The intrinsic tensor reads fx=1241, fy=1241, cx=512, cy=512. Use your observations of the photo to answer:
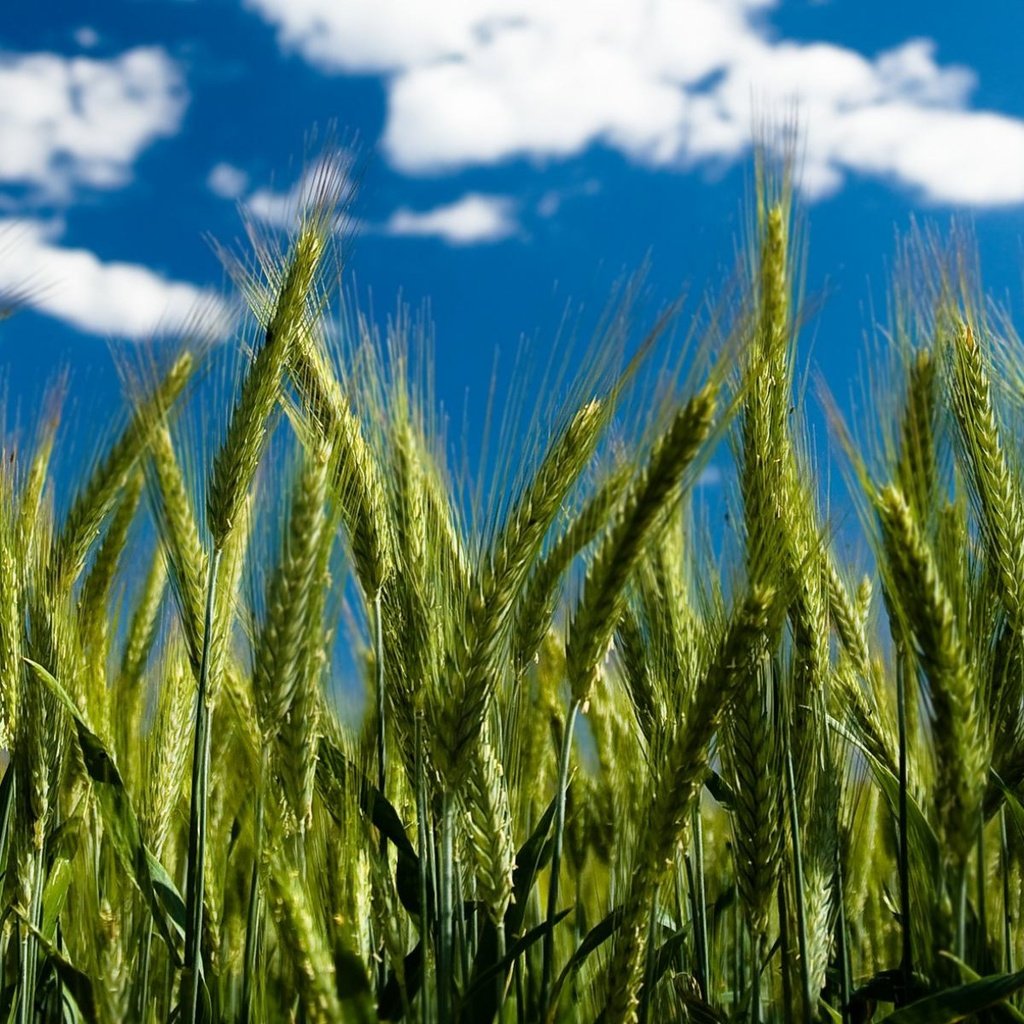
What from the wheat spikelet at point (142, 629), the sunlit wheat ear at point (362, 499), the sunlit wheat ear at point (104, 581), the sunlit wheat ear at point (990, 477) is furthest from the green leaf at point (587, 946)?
the wheat spikelet at point (142, 629)

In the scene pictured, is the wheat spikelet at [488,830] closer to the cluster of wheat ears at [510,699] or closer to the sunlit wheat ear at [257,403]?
the cluster of wheat ears at [510,699]

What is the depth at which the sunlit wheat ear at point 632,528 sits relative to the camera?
1.97m

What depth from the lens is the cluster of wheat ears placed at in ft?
6.54

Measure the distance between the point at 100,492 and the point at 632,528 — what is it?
1.64 metres

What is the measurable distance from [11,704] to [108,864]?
0.42 meters

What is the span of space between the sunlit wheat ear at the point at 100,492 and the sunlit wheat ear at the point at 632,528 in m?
1.32

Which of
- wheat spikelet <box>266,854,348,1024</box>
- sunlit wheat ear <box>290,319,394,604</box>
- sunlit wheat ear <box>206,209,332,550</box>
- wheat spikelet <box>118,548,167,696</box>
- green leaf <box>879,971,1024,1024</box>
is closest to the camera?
wheat spikelet <box>266,854,348,1024</box>

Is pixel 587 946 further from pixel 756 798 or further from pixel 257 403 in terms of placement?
pixel 257 403

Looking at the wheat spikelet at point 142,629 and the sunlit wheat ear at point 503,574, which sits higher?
the wheat spikelet at point 142,629

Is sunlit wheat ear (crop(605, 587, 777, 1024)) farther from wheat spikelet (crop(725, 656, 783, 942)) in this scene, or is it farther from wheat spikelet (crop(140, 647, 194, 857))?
wheat spikelet (crop(140, 647, 194, 857))

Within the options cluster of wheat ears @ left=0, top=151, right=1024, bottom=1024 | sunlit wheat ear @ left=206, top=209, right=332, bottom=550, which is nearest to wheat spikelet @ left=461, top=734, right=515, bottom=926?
cluster of wheat ears @ left=0, top=151, right=1024, bottom=1024

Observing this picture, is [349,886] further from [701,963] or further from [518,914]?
[701,963]

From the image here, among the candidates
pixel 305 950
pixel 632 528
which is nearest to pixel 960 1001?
pixel 632 528

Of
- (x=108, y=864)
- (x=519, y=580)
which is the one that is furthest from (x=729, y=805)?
(x=108, y=864)
